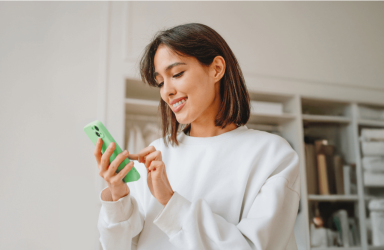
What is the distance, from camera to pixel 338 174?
7.69 feet

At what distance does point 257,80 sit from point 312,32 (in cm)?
75

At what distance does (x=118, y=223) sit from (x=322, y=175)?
1881 mm

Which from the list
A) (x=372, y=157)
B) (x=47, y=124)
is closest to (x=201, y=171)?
(x=47, y=124)

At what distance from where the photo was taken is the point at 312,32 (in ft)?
8.43

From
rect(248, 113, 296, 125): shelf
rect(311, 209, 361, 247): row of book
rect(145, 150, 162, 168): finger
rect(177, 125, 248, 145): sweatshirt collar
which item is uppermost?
rect(248, 113, 296, 125): shelf

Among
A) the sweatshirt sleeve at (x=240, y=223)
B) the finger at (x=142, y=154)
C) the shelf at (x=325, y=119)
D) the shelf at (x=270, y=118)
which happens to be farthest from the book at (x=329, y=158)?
the finger at (x=142, y=154)

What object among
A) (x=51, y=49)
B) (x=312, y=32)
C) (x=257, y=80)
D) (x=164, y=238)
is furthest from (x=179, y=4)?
(x=164, y=238)

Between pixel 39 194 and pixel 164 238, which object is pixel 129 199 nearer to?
pixel 164 238

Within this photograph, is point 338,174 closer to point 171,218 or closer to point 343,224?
point 343,224

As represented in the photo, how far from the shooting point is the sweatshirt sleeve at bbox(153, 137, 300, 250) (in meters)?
0.69

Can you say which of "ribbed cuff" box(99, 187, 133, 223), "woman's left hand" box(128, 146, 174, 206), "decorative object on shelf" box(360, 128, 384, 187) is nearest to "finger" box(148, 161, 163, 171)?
"woman's left hand" box(128, 146, 174, 206)

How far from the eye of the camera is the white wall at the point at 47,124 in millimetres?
1725

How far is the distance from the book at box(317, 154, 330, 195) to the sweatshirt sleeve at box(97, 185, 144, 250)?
1.83 m

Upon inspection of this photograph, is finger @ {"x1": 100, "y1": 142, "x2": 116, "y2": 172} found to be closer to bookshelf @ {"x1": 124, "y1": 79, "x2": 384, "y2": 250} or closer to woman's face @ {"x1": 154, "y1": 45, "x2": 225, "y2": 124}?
woman's face @ {"x1": 154, "y1": 45, "x2": 225, "y2": 124}
